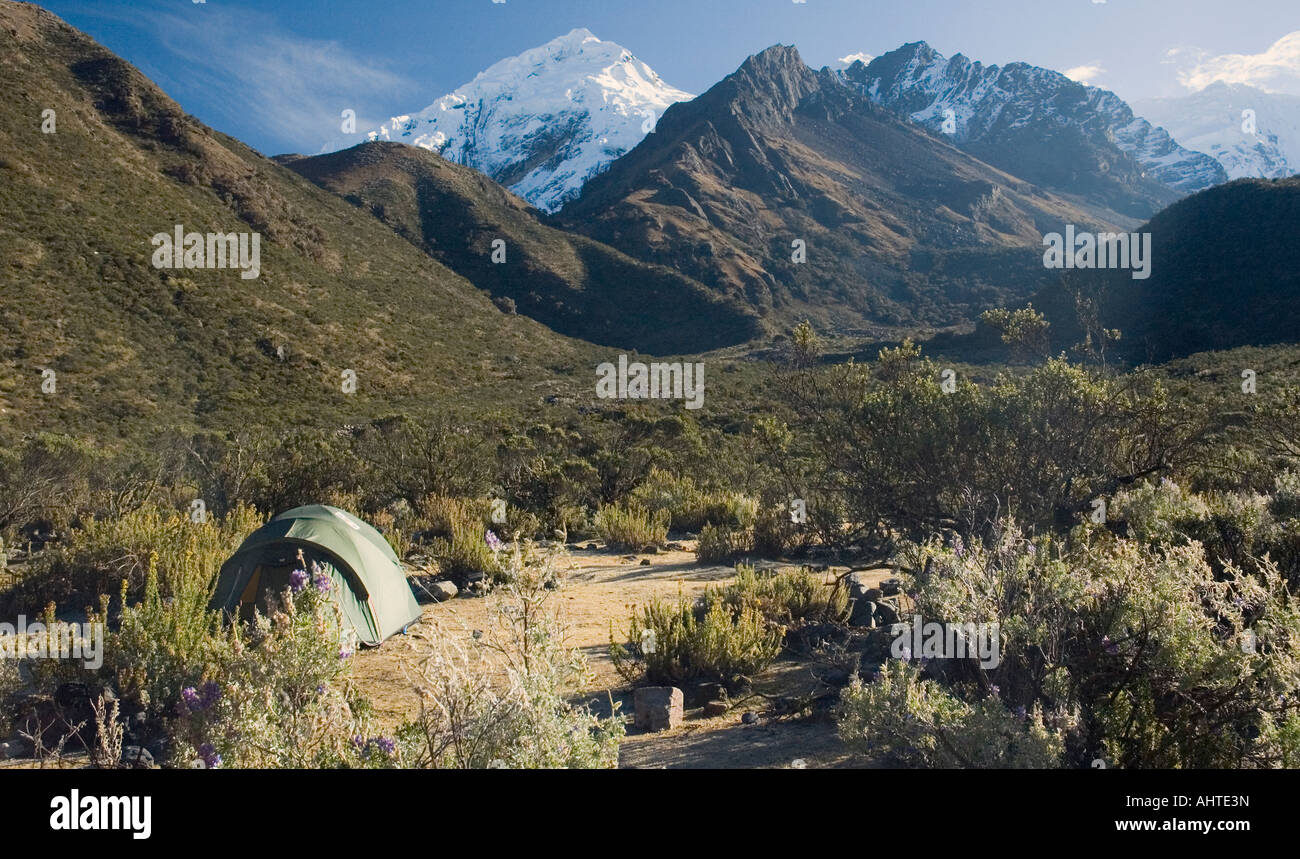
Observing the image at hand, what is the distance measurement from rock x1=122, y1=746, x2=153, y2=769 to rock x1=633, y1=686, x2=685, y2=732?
2754mm

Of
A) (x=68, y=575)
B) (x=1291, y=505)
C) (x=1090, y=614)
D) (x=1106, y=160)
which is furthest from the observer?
(x=1106, y=160)

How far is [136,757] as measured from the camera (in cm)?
400

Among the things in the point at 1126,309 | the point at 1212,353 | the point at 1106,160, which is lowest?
the point at 1212,353

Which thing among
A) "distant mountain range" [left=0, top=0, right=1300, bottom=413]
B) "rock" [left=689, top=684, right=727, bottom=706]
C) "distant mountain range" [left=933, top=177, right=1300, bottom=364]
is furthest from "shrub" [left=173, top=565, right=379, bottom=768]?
"distant mountain range" [left=933, top=177, right=1300, bottom=364]

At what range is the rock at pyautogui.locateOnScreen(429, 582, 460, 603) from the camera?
8.25m

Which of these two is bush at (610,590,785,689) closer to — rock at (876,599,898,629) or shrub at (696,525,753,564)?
rock at (876,599,898,629)

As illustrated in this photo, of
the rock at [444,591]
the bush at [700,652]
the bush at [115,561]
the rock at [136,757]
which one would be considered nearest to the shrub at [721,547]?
the rock at [444,591]

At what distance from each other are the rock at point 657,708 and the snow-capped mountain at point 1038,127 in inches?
6174

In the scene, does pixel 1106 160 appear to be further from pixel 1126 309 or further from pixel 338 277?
pixel 338 277
